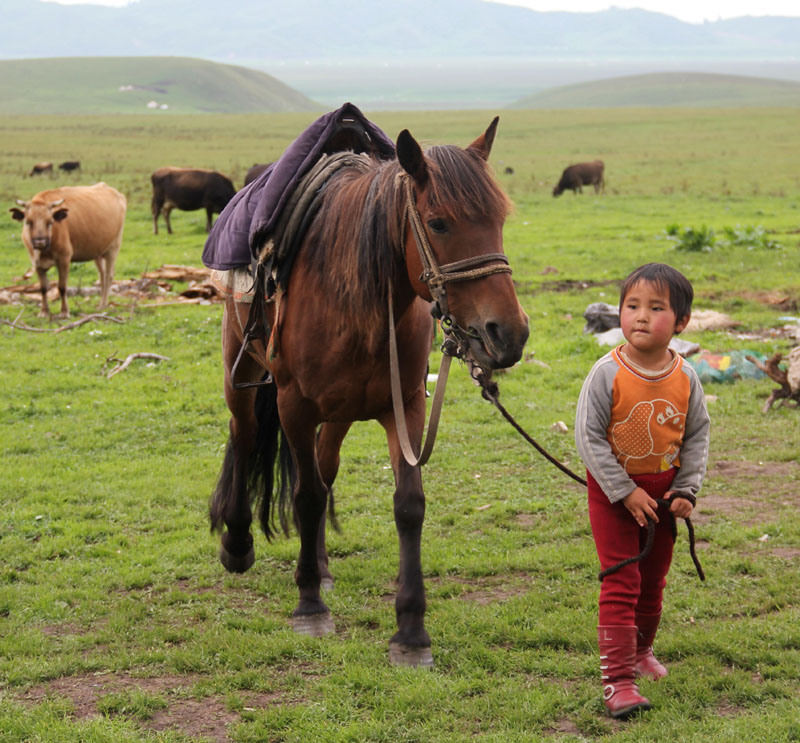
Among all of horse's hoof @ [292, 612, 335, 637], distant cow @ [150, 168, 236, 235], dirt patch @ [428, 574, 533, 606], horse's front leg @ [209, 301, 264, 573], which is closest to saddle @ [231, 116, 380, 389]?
horse's front leg @ [209, 301, 264, 573]

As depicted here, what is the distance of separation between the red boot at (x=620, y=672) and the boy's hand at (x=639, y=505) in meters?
0.45

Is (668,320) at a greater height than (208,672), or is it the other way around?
(668,320)

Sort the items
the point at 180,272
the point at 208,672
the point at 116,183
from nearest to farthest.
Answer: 1. the point at 208,672
2. the point at 180,272
3. the point at 116,183

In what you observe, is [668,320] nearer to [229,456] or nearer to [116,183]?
[229,456]

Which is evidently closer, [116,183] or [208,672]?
[208,672]

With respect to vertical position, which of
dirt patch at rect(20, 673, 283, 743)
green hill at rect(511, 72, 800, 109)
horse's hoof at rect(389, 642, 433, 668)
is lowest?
dirt patch at rect(20, 673, 283, 743)

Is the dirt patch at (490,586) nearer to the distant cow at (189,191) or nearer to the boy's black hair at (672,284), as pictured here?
the boy's black hair at (672,284)

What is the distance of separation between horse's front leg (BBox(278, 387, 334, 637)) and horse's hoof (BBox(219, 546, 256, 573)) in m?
0.62

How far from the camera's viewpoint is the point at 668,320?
335 centimetres

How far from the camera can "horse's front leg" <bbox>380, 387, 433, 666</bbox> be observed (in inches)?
159

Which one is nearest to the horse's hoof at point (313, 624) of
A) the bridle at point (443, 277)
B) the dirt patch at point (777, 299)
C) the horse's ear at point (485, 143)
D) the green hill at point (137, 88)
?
the bridle at point (443, 277)

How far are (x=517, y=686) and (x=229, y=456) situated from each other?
2.44 m

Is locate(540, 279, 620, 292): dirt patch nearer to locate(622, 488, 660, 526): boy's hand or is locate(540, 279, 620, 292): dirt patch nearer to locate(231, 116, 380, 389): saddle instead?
locate(231, 116, 380, 389): saddle

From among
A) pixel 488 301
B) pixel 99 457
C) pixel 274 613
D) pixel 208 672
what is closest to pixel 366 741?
pixel 208 672
